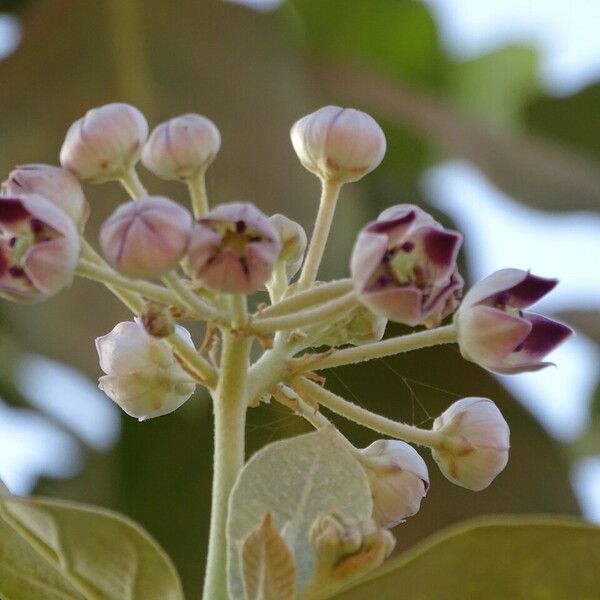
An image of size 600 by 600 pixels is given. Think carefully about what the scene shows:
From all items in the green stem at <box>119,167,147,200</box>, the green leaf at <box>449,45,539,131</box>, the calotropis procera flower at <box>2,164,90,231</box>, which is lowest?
the calotropis procera flower at <box>2,164,90,231</box>

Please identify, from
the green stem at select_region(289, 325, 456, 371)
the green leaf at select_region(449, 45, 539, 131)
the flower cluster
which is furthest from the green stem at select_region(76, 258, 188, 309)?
the green leaf at select_region(449, 45, 539, 131)

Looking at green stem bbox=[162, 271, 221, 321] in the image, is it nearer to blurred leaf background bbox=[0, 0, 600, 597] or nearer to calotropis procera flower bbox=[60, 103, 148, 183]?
calotropis procera flower bbox=[60, 103, 148, 183]

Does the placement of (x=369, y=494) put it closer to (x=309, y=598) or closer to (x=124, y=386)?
(x=309, y=598)

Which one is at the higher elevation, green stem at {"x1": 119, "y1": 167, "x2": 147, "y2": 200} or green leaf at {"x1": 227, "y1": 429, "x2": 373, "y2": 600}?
green stem at {"x1": 119, "y1": 167, "x2": 147, "y2": 200}

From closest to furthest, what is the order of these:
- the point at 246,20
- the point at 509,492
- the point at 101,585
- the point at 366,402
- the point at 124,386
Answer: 1. the point at 101,585
2. the point at 124,386
3. the point at 366,402
4. the point at 509,492
5. the point at 246,20

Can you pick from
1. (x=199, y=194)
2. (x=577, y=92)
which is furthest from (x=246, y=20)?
(x=199, y=194)

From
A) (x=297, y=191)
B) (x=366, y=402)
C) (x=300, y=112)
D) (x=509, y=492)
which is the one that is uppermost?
(x=300, y=112)

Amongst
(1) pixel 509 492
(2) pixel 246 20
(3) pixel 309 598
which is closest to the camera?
(3) pixel 309 598

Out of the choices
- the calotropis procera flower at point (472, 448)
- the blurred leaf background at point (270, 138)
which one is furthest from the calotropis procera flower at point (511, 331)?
the blurred leaf background at point (270, 138)
